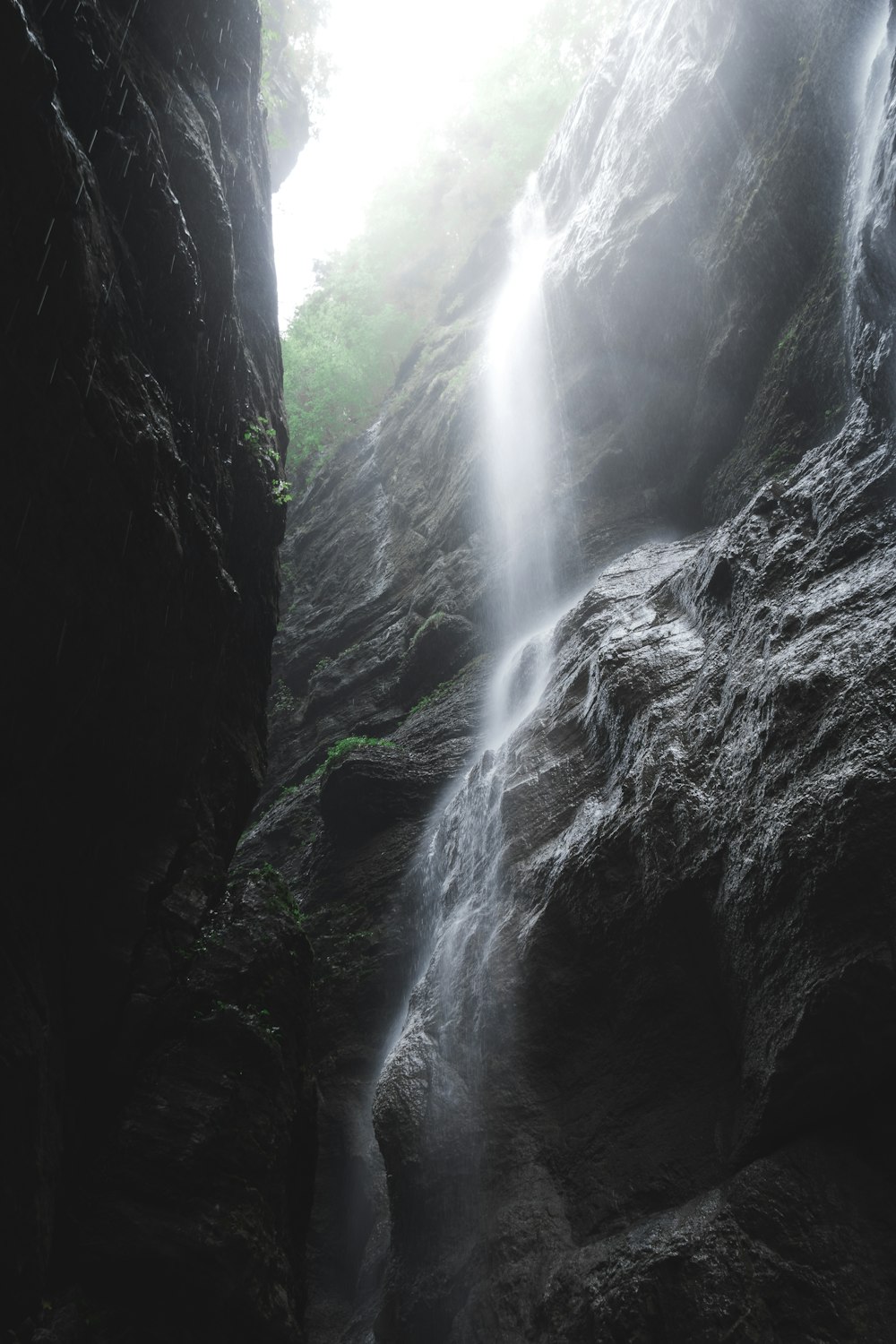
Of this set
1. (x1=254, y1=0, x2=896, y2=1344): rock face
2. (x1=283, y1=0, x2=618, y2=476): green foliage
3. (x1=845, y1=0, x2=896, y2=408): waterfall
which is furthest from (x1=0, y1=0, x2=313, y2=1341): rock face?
(x1=283, y1=0, x2=618, y2=476): green foliage

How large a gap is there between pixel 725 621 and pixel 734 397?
21.7 ft

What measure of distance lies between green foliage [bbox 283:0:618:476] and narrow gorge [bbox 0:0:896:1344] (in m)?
17.5

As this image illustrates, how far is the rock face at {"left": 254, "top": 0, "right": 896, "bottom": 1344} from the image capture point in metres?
4.64

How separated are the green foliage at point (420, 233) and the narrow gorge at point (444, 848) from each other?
1755 centimetres

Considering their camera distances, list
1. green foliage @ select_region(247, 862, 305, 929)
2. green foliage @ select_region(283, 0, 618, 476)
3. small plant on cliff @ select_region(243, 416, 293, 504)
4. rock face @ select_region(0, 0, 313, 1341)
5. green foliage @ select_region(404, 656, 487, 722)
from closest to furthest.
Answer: rock face @ select_region(0, 0, 313, 1341)
small plant on cliff @ select_region(243, 416, 293, 504)
green foliage @ select_region(247, 862, 305, 929)
green foliage @ select_region(404, 656, 487, 722)
green foliage @ select_region(283, 0, 618, 476)

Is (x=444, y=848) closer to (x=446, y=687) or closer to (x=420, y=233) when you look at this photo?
(x=446, y=687)

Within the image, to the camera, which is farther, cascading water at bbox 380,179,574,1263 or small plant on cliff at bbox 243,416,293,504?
small plant on cliff at bbox 243,416,293,504

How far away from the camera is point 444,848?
11227mm

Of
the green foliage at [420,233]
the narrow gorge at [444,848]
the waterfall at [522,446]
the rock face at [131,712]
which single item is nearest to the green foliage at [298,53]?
the green foliage at [420,233]

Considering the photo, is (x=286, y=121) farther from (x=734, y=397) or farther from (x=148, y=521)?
(x=148, y=521)

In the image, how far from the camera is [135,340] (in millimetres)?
6109

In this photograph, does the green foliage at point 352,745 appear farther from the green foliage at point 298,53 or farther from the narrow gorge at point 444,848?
the green foliage at point 298,53

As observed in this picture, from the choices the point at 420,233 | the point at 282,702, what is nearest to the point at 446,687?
the point at 282,702

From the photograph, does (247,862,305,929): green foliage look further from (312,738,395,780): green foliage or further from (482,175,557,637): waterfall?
(482,175,557,637): waterfall
